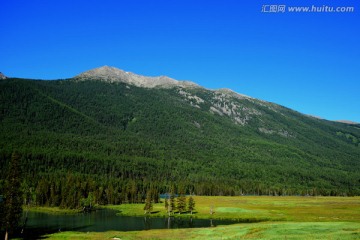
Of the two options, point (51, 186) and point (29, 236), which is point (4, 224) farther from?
point (51, 186)

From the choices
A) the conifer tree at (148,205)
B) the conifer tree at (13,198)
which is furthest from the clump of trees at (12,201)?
the conifer tree at (148,205)

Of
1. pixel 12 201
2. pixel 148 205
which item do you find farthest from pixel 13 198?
pixel 148 205

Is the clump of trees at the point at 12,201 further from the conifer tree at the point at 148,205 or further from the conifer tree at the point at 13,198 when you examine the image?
the conifer tree at the point at 148,205

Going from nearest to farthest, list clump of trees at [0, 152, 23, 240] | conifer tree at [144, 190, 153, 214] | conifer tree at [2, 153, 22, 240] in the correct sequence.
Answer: clump of trees at [0, 152, 23, 240], conifer tree at [2, 153, 22, 240], conifer tree at [144, 190, 153, 214]

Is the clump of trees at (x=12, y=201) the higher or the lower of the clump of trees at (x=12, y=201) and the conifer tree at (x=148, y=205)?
the higher

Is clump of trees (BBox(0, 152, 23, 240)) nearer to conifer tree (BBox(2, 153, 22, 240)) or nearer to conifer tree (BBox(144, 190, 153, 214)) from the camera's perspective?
conifer tree (BBox(2, 153, 22, 240))

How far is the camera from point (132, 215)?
158250mm

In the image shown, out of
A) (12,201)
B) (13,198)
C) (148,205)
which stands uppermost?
(13,198)

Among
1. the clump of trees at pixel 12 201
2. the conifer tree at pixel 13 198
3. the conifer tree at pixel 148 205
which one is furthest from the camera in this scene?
→ the conifer tree at pixel 148 205

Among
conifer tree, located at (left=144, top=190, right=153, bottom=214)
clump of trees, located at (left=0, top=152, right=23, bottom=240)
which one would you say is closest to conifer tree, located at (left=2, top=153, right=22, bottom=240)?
clump of trees, located at (left=0, top=152, right=23, bottom=240)

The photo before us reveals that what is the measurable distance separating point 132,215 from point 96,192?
45.7 metres

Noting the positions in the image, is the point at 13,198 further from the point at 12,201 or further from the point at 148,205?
the point at 148,205

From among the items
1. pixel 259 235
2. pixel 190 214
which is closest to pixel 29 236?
pixel 259 235

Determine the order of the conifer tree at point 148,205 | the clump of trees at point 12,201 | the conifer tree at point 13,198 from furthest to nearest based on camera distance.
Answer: the conifer tree at point 148,205 < the conifer tree at point 13,198 < the clump of trees at point 12,201
